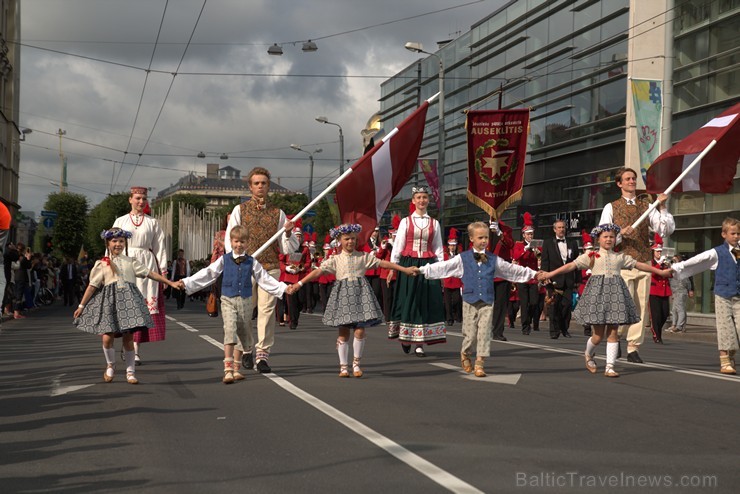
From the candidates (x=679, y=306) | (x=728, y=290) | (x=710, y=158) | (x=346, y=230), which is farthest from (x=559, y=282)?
(x=346, y=230)

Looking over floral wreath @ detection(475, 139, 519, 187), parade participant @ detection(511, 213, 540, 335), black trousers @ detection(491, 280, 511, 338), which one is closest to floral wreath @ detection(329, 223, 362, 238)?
black trousers @ detection(491, 280, 511, 338)

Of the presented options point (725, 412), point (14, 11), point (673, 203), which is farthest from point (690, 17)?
point (14, 11)

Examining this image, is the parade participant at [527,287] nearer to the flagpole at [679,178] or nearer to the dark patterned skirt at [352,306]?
the flagpole at [679,178]

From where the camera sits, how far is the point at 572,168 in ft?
134

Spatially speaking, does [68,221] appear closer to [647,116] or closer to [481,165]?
[647,116]

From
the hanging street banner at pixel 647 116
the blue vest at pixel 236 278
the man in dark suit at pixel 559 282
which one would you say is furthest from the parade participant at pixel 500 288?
the hanging street banner at pixel 647 116

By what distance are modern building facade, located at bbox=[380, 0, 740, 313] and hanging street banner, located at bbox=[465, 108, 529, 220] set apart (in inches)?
89.3

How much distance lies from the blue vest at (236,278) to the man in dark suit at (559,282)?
30.4ft

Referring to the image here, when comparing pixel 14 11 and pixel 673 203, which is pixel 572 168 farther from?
pixel 14 11

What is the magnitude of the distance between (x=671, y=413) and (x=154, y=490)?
171 inches

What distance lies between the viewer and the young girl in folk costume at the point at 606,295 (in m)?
11.1

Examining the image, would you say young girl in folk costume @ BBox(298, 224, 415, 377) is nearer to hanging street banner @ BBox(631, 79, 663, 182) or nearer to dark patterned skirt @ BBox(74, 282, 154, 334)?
dark patterned skirt @ BBox(74, 282, 154, 334)

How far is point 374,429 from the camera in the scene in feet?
24.2

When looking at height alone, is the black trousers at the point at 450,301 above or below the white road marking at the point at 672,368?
above
